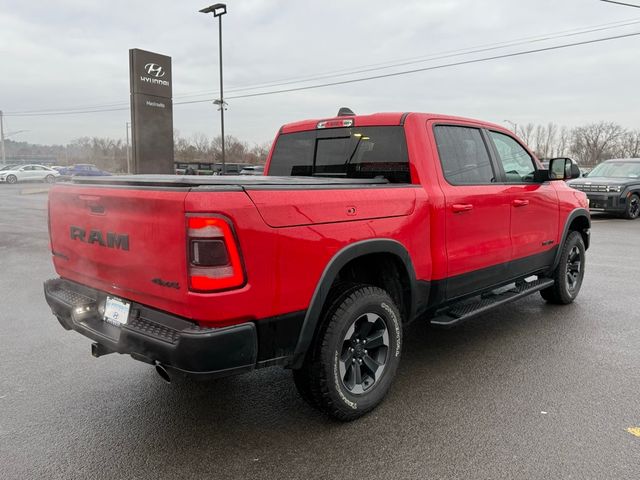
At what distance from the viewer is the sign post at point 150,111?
16109 millimetres

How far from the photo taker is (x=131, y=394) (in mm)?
3494

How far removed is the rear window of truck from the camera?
3.80 meters

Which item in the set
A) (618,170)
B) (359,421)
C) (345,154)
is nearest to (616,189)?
(618,170)

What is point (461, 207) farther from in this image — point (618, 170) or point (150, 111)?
point (618, 170)

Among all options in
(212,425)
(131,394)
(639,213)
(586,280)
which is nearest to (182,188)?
(212,425)

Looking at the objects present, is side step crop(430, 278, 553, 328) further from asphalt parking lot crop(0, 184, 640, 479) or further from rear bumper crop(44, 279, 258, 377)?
rear bumper crop(44, 279, 258, 377)

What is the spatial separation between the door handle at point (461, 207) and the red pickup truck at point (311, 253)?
0.01m

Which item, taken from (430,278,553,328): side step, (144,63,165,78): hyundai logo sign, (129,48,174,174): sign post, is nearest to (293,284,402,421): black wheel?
(430,278,553,328): side step

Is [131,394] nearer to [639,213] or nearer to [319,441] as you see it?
[319,441]

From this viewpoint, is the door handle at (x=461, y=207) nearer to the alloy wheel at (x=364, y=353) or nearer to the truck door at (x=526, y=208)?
the truck door at (x=526, y=208)

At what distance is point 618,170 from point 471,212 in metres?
14.9

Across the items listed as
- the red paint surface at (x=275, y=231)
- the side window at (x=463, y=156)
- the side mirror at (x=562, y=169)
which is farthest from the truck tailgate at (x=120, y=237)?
the side mirror at (x=562, y=169)

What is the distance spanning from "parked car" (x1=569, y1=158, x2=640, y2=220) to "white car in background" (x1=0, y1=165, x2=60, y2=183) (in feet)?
118

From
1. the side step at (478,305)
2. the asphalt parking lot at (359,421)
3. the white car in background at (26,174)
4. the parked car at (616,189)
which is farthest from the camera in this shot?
the white car in background at (26,174)
